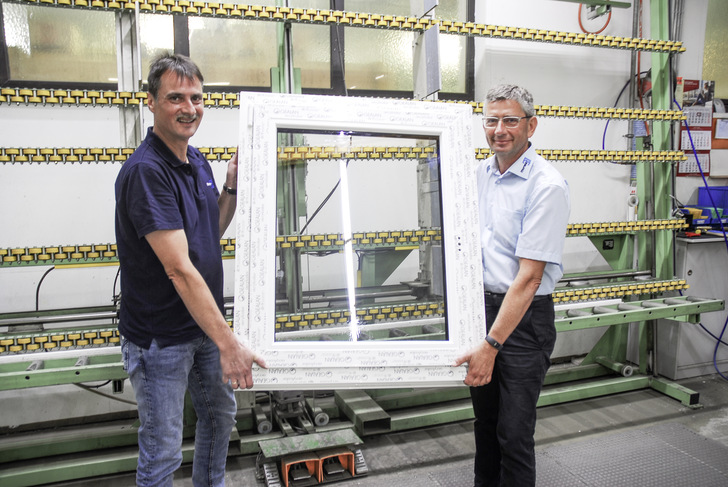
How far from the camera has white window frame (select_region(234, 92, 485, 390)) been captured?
57.4 inches

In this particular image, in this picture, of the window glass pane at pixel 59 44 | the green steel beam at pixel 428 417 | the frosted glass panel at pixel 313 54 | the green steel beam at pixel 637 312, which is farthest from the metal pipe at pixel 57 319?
the green steel beam at pixel 637 312

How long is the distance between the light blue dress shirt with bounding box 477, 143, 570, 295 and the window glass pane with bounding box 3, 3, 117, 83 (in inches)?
106

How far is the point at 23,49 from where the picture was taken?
3.10m

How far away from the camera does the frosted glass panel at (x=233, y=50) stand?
3400 millimetres

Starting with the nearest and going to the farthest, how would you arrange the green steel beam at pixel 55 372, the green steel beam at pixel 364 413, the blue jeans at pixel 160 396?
the blue jeans at pixel 160 396, the green steel beam at pixel 55 372, the green steel beam at pixel 364 413

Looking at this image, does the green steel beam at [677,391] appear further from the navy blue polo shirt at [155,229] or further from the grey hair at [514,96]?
the navy blue polo shirt at [155,229]

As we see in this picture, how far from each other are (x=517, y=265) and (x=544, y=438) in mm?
1702

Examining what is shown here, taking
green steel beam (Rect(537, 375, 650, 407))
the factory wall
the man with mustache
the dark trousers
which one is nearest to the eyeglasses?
the dark trousers

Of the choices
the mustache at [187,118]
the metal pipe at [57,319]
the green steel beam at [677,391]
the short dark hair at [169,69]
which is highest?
the short dark hair at [169,69]

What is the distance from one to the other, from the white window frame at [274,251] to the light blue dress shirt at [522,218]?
14cm

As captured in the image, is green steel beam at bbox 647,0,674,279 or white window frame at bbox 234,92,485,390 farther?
green steel beam at bbox 647,0,674,279

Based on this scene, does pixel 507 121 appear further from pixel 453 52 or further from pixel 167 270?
pixel 453 52

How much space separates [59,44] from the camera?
10.4 ft

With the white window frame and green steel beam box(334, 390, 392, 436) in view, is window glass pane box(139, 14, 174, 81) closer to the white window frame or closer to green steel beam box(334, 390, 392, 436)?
the white window frame
